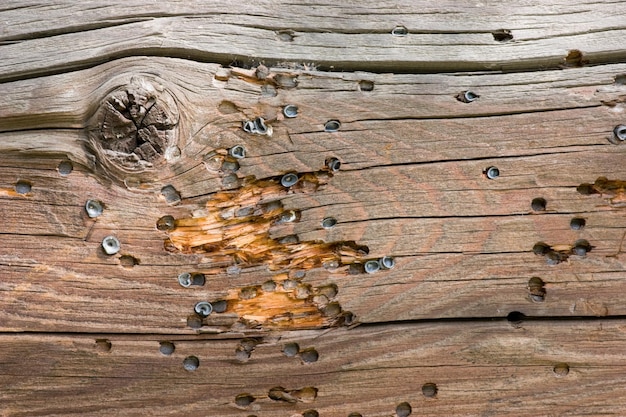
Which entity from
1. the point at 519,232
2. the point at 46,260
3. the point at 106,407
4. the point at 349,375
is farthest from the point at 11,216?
the point at 519,232

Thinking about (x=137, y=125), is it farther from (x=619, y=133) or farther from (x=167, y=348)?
(x=619, y=133)

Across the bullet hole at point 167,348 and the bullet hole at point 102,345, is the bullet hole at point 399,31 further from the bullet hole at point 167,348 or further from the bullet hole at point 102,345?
the bullet hole at point 102,345

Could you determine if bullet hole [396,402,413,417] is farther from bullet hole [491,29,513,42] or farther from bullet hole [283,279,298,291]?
bullet hole [491,29,513,42]

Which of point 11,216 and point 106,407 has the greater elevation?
point 11,216

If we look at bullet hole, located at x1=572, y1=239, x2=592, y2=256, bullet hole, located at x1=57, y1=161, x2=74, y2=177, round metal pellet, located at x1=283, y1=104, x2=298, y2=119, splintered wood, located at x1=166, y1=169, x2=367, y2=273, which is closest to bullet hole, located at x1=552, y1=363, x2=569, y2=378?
bullet hole, located at x1=572, y1=239, x2=592, y2=256

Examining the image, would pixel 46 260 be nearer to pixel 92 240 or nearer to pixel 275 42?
pixel 92 240

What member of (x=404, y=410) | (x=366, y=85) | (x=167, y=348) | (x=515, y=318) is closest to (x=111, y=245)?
(x=167, y=348)

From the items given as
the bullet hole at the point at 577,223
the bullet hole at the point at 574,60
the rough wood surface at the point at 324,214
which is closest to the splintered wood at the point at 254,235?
the rough wood surface at the point at 324,214
